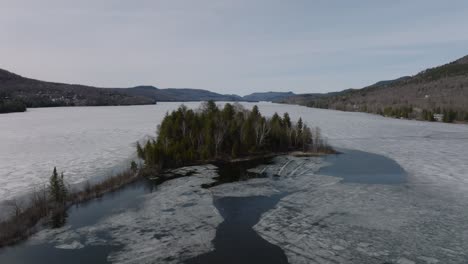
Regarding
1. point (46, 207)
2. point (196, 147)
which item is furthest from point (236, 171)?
point (46, 207)

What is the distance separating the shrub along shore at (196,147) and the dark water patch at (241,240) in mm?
9039

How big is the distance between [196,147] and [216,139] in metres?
2.52

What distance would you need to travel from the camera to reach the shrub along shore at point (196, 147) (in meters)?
20.6

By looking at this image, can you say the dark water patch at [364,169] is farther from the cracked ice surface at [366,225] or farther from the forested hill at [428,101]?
the forested hill at [428,101]

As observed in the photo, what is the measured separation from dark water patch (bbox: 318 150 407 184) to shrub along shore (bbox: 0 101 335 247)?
398cm

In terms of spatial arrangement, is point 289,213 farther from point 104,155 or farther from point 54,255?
point 104,155

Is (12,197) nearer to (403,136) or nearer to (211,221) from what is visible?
(211,221)

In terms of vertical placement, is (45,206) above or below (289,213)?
above

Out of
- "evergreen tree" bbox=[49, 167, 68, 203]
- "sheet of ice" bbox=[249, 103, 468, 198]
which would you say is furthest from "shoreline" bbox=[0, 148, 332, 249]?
"sheet of ice" bbox=[249, 103, 468, 198]

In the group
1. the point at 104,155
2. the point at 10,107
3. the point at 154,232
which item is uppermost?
the point at 10,107

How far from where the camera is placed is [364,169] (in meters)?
32.3

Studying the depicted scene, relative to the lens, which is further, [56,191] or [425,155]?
[425,155]

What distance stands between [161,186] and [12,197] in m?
9.58

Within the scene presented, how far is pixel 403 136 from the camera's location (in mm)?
57531
